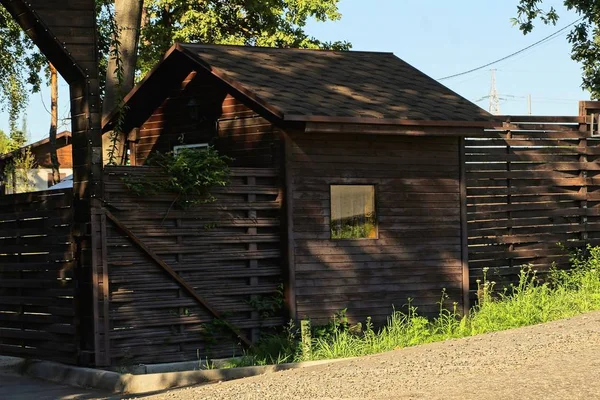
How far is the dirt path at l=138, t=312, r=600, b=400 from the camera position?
375 inches

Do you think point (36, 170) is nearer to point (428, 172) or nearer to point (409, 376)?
point (428, 172)

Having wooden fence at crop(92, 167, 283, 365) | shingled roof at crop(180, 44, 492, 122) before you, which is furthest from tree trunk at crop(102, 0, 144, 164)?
wooden fence at crop(92, 167, 283, 365)

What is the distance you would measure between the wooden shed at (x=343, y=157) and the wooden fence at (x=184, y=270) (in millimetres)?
414

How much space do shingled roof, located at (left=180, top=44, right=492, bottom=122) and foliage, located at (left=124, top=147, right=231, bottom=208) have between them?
3.80 ft

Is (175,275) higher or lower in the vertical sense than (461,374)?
higher

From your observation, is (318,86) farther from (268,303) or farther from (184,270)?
(184,270)

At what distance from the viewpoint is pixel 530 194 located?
60.5ft

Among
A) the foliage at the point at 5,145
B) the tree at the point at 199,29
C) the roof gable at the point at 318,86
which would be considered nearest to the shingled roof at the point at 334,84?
the roof gable at the point at 318,86

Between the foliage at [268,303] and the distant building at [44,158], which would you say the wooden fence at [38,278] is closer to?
the foliage at [268,303]

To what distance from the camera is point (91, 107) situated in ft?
45.6

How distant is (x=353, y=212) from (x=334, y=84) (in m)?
2.25

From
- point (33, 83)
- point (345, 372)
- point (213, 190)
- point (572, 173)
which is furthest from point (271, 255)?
point (33, 83)

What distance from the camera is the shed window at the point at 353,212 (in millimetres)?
16219

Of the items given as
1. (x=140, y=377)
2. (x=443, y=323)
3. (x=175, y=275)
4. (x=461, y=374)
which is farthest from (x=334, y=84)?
(x=461, y=374)
